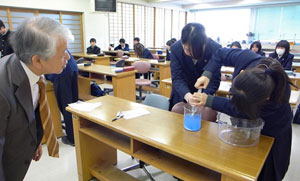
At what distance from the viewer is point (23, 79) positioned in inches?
35.2

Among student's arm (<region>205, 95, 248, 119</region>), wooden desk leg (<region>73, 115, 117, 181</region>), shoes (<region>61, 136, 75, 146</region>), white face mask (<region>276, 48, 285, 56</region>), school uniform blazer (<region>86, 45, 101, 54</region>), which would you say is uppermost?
white face mask (<region>276, 48, 285, 56</region>)

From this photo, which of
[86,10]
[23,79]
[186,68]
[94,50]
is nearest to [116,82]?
[186,68]

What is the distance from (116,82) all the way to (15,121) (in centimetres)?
251

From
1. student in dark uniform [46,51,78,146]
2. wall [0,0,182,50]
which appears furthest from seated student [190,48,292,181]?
wall [0,0,182,50]

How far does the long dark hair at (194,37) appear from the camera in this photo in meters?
1.54

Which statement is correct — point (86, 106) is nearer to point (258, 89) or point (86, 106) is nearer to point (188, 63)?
point (188, 63)

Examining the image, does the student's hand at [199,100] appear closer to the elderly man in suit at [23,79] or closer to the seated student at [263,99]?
the seated student at [263,99]

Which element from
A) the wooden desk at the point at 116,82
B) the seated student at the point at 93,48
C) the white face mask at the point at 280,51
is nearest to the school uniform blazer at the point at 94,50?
the seated student at the point at 93,48

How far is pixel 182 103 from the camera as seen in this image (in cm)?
183

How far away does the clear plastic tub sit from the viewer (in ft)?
3.75

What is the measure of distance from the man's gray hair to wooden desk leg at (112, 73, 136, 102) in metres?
2.47

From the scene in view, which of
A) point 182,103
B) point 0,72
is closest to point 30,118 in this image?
point 0,72

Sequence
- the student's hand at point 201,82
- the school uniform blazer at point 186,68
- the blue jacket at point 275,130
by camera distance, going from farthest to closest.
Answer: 1. the school uniform blazer at point 186,68
2. the student's hand at point 201,82
3. the blue jacket at point 275,130

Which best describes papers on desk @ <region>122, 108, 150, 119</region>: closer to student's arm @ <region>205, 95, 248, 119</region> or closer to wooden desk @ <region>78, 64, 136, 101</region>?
student's arm @ <region>205, 95, 248, 119</region>
